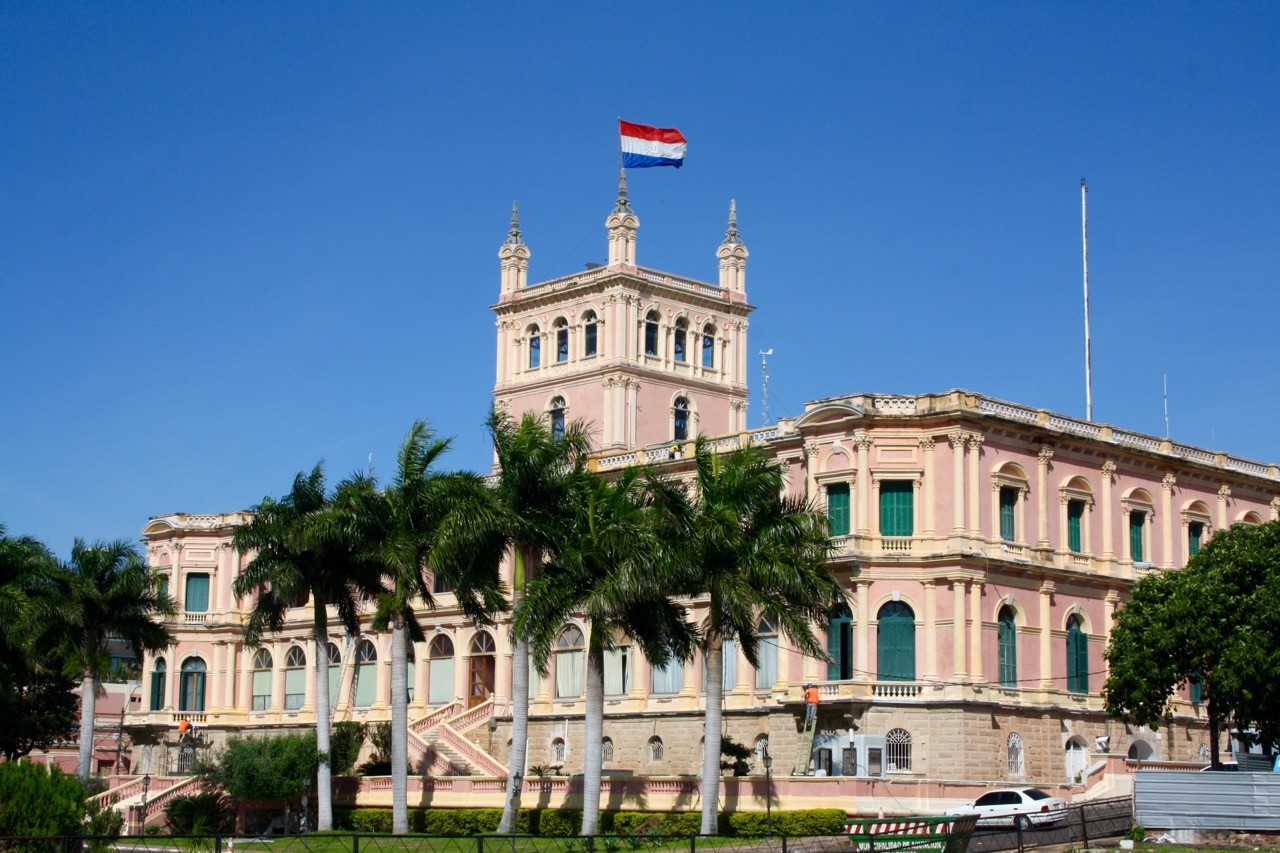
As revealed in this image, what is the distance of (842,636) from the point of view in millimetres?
59312

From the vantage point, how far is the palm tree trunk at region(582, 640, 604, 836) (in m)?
47.7

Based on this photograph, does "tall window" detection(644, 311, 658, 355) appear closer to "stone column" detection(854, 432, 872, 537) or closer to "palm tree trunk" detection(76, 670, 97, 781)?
A: "stone column" detection(854, 432, 872, 537)

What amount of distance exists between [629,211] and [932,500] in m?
28.1

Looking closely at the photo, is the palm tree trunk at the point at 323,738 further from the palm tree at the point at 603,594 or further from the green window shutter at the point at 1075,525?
the green window shutter at the point at 1075,525

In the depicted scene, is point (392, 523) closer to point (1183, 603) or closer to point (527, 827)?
point (527, 827)

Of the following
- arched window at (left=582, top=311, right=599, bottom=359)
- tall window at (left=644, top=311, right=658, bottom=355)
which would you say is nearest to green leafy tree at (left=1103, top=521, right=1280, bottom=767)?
tall window at (left=644, top=311, right=658, bottom=355)

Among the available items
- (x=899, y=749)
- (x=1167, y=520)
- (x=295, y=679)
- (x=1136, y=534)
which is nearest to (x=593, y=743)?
(x=899, y=749)

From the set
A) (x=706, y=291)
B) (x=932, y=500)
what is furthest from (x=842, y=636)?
(x=706, y=291)

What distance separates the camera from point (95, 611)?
216ft

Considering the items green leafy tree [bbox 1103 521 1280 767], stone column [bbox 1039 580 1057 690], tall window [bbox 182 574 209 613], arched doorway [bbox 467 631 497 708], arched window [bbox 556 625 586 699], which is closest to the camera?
green leafy tree [bbox 1103 521 1280 767]

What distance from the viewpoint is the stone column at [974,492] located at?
192ft

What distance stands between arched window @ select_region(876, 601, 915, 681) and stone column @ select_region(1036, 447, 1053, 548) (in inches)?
228

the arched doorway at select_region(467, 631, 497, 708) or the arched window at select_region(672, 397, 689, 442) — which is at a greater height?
the arched window at select_region(672, 397, 689, 442)

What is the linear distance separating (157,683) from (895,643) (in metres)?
39.8
